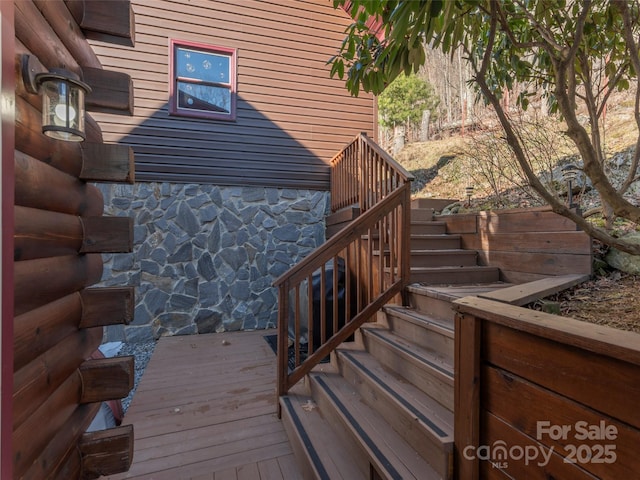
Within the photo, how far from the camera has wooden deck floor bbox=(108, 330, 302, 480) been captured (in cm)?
182

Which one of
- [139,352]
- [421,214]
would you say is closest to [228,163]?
[139,352]

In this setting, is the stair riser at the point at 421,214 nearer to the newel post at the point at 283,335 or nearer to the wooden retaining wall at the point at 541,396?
the newel post at the point at 283,335

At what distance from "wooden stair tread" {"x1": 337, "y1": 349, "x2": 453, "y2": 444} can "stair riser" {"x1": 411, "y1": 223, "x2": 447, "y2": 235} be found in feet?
6.18

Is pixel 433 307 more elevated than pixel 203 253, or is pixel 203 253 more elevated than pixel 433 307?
pixel 203 253

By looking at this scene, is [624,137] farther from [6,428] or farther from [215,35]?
[6,428]

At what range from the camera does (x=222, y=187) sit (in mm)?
4648

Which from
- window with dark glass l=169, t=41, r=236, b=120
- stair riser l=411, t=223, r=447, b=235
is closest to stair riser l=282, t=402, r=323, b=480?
stair riser l=411, t=223, r=447, b=235

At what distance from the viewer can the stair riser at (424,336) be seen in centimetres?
191

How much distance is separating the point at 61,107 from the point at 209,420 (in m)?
2.20

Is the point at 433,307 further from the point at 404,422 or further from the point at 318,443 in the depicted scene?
the point at 318,443

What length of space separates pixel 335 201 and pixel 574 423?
13.9ft

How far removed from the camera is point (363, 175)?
3.83 m

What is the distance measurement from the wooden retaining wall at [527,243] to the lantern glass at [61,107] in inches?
118

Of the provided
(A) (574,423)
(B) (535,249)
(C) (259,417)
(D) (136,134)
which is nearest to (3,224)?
(A) (574,423)
